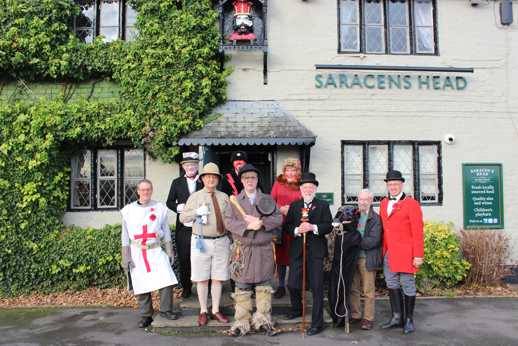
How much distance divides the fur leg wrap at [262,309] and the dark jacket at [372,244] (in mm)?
1366

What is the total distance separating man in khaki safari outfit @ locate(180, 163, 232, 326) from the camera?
16.8ft

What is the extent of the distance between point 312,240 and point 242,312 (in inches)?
50.4

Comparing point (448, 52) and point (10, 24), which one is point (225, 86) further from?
point (448, 52)

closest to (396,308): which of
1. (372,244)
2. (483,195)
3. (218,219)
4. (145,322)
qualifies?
(372,244)

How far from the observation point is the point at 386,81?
27.7 ft

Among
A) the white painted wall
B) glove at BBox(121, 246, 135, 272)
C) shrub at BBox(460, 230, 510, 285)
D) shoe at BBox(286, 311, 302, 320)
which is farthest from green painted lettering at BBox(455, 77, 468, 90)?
glove at BBox(121, 246, 135, 272)

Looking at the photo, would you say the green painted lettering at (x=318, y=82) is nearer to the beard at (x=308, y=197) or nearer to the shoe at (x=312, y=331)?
the beard at (x=308, y=197)

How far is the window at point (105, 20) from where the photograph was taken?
8.45 meters

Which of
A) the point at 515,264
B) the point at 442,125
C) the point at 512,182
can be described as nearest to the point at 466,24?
the point at 442,125

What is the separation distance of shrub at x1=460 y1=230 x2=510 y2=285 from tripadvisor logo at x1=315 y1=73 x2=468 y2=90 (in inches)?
127

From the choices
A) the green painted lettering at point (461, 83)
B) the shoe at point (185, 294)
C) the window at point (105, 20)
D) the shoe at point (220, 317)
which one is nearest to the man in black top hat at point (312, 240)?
the shoe at point (220, 317)

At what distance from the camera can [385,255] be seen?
212 inches

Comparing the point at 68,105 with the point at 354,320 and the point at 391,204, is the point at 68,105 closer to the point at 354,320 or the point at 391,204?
the point at 391,204

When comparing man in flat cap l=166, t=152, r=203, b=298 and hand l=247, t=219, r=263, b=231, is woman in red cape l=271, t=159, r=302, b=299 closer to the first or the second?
hand l=247, t=219, r=263, b=231
